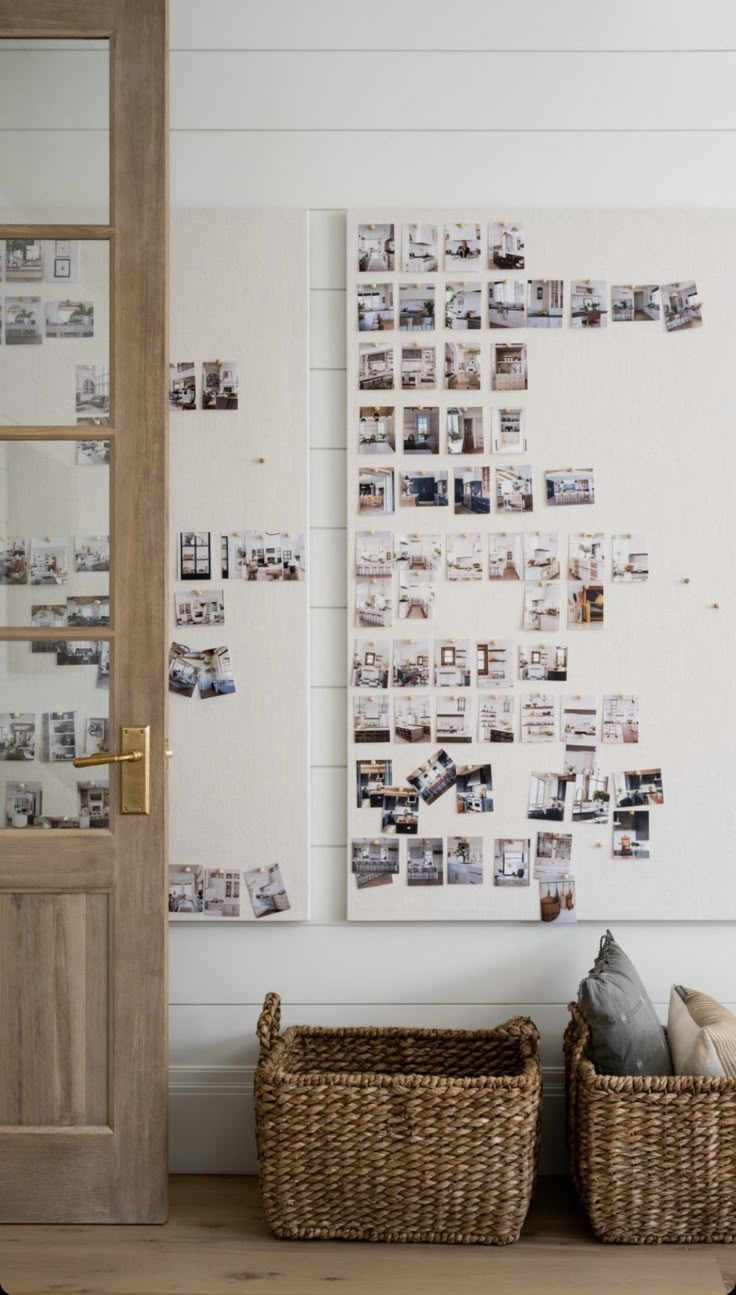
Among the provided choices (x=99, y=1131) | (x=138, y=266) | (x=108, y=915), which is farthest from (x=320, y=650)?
(x=99, y=1131)

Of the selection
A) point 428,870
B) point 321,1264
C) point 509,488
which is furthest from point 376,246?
point 321,1264

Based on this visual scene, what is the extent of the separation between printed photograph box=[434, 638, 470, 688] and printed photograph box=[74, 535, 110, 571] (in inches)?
28.4

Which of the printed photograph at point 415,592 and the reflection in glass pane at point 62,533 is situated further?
the printed photograph at point 415,592

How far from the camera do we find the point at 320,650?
231 centimetres

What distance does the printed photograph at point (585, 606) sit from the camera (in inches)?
90.3

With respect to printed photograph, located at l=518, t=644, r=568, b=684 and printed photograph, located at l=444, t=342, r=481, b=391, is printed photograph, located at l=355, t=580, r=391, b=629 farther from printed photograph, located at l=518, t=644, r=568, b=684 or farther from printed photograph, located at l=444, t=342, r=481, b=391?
printed photograph, located at l=444, t=342, r=481, b=391

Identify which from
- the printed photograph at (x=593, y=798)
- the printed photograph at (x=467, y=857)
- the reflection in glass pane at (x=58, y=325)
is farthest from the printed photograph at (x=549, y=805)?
the reflection in glass pane at (x=58, y=325)

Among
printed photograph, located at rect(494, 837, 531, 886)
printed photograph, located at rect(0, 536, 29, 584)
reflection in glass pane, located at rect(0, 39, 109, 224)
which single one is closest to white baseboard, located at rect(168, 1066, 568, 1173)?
printed photograph, located at rect(494, 837, 531, 886)

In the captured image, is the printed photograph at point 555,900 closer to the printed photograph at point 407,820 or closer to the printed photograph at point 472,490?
the printed photograph at point 407,820

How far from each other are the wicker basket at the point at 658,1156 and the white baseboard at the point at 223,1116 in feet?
0.97

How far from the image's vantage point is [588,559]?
7.52 ft

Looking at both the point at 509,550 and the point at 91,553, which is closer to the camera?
the point at 91,553

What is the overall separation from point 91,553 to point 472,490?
2.68 ft

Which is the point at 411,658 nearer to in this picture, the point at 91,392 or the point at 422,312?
the point at 422,312
